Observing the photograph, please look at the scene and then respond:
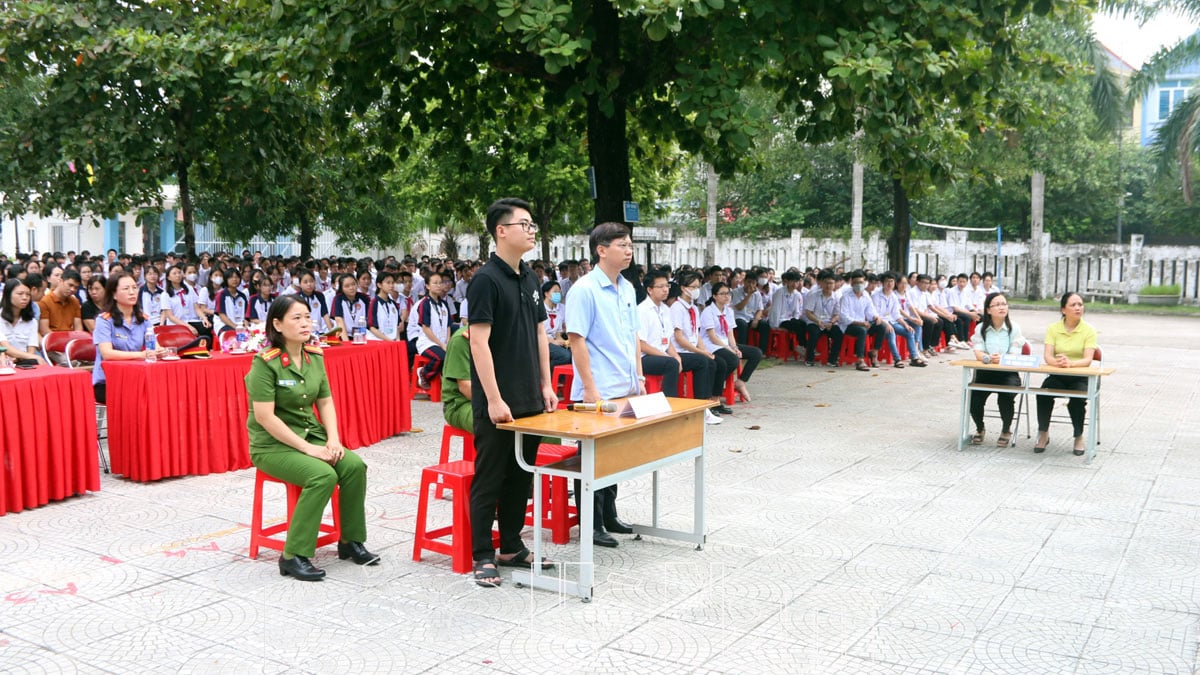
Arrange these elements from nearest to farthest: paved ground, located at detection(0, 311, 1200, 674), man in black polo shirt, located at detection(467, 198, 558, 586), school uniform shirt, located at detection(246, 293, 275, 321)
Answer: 1. paved ground, located at detection(0, 311, 1200, 674)
2. man in black polo shirt, located at detection(467, 198, 558, 586)
3. school uniform shirt, located at detection(246, 293, 275, 321)

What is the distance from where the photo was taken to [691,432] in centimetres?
582

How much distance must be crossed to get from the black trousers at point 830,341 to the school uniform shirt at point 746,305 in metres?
0.88

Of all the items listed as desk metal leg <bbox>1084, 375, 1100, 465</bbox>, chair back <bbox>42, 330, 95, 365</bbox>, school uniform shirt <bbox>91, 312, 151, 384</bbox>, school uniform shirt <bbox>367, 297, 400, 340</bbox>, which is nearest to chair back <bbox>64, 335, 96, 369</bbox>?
chair back <bbox>42, 330, 95, 365</bbox>

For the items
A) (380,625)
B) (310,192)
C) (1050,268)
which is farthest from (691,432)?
(1050,268)

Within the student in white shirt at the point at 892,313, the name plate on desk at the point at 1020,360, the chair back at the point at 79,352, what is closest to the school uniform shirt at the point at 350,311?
the chair back at the point at 79,352

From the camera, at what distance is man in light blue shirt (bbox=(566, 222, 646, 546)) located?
5578 millimetres

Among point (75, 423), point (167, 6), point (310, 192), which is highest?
point (167, 6)

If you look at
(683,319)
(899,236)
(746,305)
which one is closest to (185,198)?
(683,319)

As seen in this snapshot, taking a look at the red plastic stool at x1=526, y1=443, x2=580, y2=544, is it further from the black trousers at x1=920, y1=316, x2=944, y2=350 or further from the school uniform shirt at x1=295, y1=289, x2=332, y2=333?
the black trousers at x1=920, y1=316, x2=944, y2=350

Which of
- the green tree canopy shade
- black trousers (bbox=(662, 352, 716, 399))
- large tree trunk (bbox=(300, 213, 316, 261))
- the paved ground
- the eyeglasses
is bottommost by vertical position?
the paved ground

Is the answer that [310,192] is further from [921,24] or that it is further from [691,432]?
[691,432]

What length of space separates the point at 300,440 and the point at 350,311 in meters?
6.40

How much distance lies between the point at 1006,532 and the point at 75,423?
19.6 feet

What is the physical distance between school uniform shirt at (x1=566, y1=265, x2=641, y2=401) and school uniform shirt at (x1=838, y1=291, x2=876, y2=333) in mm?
9954
